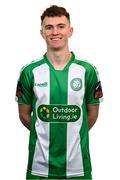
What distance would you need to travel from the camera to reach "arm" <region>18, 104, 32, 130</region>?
388cm

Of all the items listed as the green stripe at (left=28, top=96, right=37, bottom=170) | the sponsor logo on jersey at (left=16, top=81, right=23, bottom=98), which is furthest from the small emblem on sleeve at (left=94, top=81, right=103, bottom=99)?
the sponsor logo on jersey at (left=16, top=81, right=23, bottom=98)

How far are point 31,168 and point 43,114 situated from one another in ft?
1.59

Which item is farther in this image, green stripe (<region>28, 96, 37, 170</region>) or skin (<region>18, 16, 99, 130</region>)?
green stripe (<region>28, 96, 37, 170</region>)

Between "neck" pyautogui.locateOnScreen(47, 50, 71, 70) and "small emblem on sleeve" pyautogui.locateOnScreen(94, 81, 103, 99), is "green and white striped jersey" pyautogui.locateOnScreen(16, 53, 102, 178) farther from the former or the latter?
"small emblem on sleeve" pyautogui.locateOnScreen(94, 81, 103, 99)

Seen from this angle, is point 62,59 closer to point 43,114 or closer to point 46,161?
point 43,114

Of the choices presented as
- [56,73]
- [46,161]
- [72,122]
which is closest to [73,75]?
[56,73]

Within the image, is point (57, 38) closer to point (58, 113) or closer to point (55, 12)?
point (55, 12)

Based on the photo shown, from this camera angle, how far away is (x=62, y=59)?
372 cm

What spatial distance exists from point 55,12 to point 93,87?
0.73 meters

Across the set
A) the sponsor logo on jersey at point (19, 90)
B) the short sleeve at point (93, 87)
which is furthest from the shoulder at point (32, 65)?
the short sleeve at point (93, 87)

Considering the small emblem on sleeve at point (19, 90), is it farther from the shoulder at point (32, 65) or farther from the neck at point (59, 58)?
the neck at point (59, 58)

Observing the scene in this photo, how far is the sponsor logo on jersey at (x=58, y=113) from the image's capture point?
3658 mm

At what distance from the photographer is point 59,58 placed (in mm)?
3717

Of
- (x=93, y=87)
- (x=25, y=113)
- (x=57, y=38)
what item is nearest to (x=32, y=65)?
(x=57, y=38)
